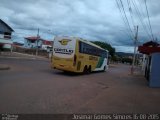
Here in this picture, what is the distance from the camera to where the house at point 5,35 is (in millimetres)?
56431

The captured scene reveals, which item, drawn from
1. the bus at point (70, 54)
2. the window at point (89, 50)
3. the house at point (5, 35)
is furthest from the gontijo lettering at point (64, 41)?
the house at point (5, 35)

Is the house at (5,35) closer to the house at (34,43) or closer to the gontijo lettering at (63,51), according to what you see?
the gontijo lettering at (63,51)

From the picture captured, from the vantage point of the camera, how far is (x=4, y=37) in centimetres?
5678

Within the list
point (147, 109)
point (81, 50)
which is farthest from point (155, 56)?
point (147, 109)

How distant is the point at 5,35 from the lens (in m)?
57.1

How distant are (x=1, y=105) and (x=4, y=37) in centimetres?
5127

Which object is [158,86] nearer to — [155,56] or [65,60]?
[155,56]

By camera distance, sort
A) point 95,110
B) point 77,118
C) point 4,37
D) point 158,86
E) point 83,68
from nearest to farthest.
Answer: point 77,118, point 95,110, point 158,86, point 83,68, point 4,37

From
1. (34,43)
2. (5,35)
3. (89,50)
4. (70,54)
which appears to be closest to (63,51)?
(70,54)

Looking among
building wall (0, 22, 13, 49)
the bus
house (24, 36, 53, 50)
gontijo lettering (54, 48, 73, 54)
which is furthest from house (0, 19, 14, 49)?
house (24, 36, 53, 50)

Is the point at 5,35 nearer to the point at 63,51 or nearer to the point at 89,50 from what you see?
the point at 89,50

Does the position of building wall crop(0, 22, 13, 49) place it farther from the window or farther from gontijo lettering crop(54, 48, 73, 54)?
gontijo lettering crop(54, 48, 73, 54)

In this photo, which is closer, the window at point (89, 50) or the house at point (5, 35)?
the window at point (89, 50)

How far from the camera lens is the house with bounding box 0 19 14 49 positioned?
5643cm
